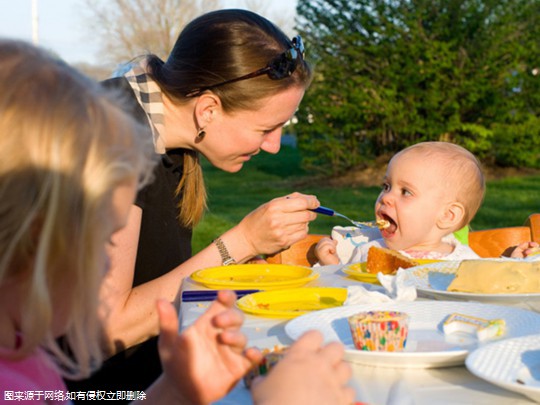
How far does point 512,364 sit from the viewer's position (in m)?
1.31

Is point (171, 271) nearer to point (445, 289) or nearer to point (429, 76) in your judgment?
point (445, 289)

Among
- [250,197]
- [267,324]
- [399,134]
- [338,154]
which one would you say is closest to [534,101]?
[399,134]

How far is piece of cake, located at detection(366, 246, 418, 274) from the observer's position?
2.36 m

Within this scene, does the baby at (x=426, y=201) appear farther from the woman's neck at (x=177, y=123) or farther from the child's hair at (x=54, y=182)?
the child's hair at (x=54, y=182)

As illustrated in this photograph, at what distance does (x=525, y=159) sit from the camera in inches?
480

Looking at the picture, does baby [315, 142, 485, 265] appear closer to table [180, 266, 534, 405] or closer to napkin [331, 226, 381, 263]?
napkin [331, 226, 381, 263]

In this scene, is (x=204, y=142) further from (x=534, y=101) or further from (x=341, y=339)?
(x=534, y=101)

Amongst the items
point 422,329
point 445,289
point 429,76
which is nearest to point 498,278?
point 445,289

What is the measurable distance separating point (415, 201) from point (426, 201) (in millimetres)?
47

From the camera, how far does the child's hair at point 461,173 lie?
3.32m

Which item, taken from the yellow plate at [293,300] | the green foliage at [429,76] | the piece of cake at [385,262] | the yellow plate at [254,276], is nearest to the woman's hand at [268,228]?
the yellow plate at [254,276]

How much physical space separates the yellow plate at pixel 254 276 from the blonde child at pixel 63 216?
2.82 ft

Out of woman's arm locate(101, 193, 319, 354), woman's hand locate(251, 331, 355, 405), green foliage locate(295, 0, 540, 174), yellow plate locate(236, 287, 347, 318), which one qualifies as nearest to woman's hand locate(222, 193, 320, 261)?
woman's arm locate(101, 193, 319, 354)

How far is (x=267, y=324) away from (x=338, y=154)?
36.4 feet
